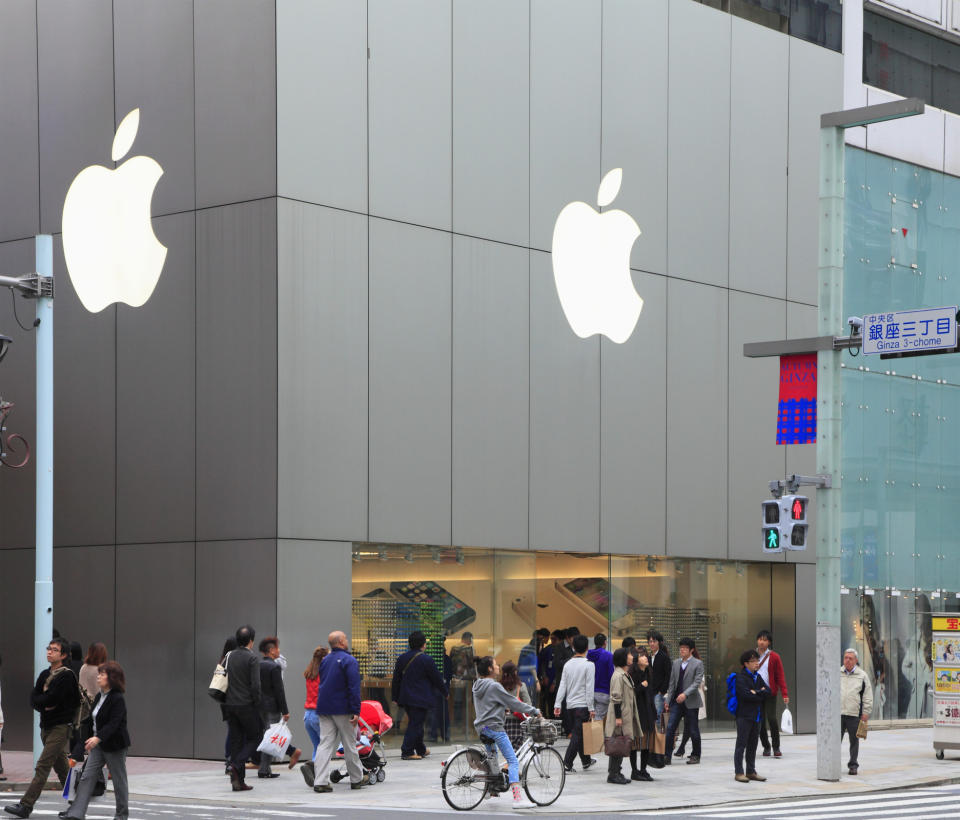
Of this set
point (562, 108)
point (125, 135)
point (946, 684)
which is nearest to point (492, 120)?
point (562, 108)

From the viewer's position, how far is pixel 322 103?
21.7 metres

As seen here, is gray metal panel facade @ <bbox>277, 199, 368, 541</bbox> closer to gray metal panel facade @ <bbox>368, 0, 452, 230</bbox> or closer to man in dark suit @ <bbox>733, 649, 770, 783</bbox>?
gray metal panel facade @ <bbox>368, 0, 452, 230</bbox>

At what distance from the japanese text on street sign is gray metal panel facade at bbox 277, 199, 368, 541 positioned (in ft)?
23.3

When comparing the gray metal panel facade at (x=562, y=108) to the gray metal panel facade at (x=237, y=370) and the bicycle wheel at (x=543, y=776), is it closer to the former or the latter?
the gray metal panel facade at (x=237, y=370)

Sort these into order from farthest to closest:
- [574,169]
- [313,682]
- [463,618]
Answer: [574,169], [463,618], [313,682]

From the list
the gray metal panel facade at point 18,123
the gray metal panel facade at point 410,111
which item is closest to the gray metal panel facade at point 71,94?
the gray metal panel facade at point 18,123

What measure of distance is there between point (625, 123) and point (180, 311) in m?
8.44

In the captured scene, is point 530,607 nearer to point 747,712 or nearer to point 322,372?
point 322,372

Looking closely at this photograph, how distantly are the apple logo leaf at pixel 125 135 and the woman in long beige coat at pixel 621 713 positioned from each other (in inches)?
425

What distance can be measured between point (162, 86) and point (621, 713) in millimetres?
11449

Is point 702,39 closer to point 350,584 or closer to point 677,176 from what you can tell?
point 677,176

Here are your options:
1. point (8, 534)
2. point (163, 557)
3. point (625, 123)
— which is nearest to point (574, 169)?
point (625, 123)

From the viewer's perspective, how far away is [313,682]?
19078mm

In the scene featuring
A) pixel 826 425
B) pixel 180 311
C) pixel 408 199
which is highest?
pixel 408 199
